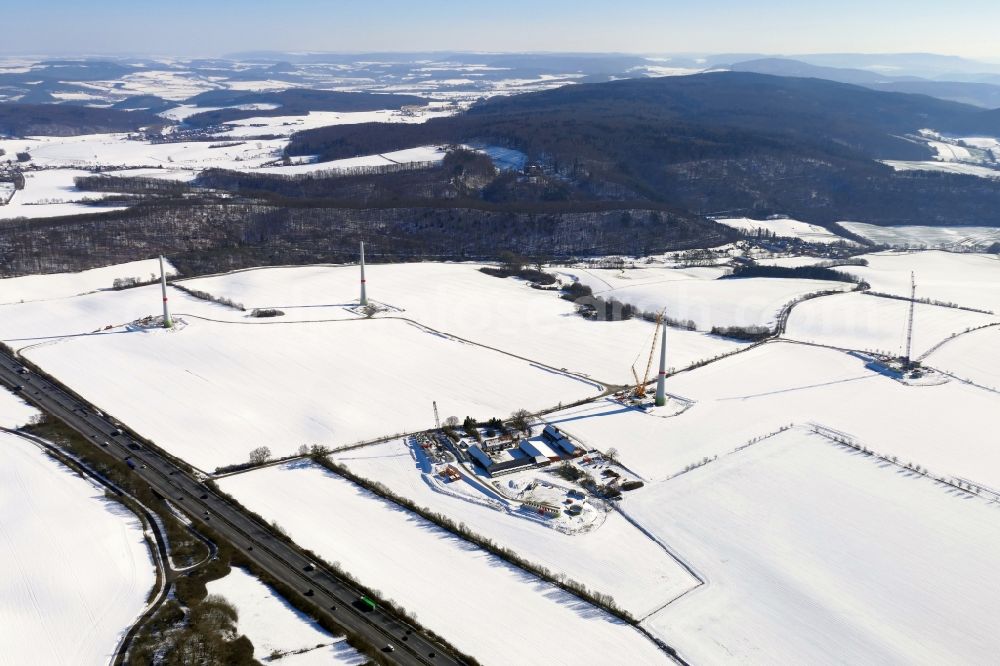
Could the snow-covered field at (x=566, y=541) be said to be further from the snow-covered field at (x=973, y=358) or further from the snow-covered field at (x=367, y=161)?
the snow-covered field at (x=367, y=161)

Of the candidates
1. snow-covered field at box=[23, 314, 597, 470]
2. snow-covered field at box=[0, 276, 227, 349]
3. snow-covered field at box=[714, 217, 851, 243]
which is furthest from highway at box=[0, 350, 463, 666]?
snow-covered field at box=[714, 217, 851, 243]

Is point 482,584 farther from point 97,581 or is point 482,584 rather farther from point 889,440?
point 889,440

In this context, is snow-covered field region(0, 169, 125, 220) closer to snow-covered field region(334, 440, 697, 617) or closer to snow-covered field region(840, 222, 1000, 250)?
snow-covered field region(334, 440, 697, 617)

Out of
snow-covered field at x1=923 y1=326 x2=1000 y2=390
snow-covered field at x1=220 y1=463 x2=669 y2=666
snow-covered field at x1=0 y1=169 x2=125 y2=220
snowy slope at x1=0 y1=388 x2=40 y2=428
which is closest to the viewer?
snow-covered field at x1=220 y1=463 x2=669 y2=666

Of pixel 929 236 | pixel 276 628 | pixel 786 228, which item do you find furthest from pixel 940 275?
pixel 276 628

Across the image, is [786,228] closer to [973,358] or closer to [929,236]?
[929,236]

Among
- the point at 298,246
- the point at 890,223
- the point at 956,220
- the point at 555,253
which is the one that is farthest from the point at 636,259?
the point at 956,220

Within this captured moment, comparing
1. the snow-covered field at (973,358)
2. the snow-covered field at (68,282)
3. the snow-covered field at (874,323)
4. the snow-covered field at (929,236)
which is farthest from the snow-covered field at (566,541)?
the snow-covered field at (929,236)
